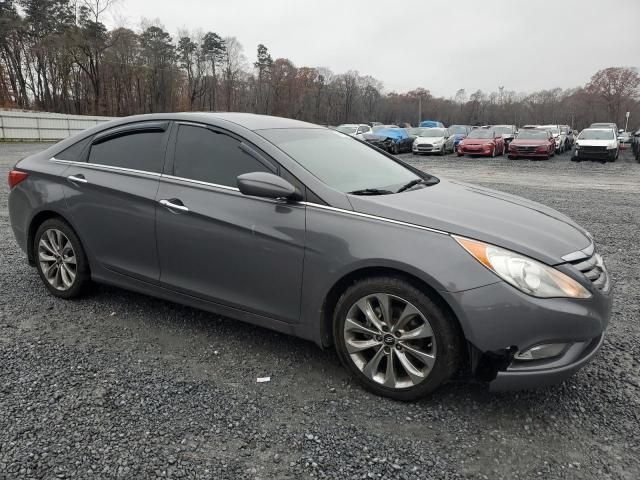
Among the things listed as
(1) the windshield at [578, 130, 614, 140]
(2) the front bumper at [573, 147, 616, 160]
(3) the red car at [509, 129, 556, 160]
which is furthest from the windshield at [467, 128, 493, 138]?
(2) the front bumper at [573, 147, 616, 160]

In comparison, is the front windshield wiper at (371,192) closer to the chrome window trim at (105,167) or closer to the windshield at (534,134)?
the chrome window trim at (105,167)

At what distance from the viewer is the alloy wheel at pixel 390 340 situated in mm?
2660

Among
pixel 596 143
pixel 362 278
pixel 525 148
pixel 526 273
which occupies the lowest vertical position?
pixel 525 148

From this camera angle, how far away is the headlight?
2461 millimetres

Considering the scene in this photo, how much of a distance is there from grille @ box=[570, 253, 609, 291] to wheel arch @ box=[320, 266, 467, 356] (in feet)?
2.38

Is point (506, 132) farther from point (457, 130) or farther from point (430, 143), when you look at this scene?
point (430, 143)

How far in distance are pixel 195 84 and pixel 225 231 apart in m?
76.3

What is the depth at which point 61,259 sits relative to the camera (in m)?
4.12

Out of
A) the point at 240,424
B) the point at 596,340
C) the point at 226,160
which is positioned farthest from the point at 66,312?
the point at 596,340

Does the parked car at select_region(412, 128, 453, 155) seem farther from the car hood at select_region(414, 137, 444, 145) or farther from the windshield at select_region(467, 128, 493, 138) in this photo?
the windshield at select_region(467, 128, 493, 138)

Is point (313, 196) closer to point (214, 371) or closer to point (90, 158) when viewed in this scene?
point (214, 371)

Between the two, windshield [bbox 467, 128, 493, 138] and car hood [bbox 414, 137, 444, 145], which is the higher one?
windshield [bbox 467, 128, 493, 138]

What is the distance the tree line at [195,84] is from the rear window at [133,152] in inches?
2122

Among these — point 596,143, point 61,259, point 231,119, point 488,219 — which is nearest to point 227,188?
point 231,119
